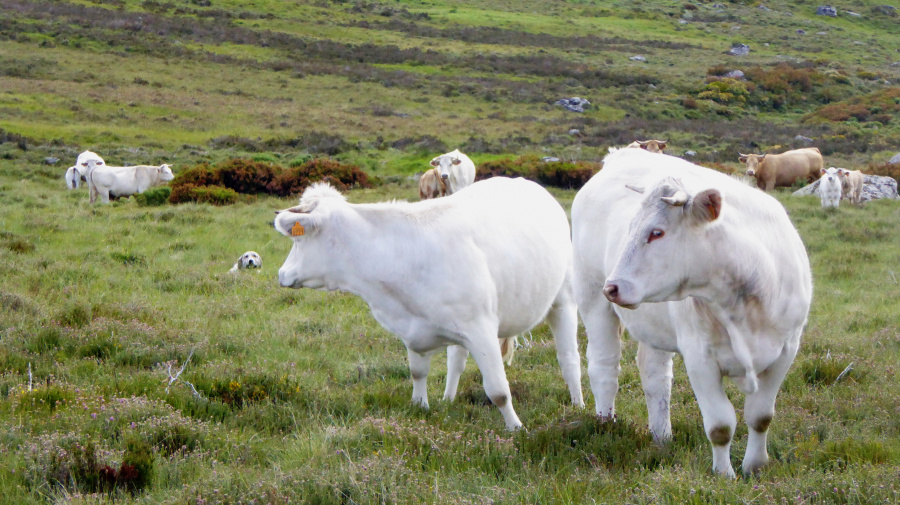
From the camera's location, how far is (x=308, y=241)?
5449 millimetres

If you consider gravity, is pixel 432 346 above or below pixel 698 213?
below

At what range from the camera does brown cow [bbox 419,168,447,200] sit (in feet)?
62.7

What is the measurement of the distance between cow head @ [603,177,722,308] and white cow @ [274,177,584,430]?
153cm

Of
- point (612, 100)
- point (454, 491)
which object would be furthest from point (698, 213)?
point (612, 100)

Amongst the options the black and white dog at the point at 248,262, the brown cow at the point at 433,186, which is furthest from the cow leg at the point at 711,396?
the brown cow at the point at 433,186

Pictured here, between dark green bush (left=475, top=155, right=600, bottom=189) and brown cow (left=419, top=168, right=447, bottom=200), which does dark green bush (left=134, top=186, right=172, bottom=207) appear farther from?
dark green bush (left=475, top=155, right=600, bottom=189)

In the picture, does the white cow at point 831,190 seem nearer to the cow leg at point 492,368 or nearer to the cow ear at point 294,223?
the cow leg at point 492,368

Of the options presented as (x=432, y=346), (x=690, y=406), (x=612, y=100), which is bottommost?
(x=612, y=100)

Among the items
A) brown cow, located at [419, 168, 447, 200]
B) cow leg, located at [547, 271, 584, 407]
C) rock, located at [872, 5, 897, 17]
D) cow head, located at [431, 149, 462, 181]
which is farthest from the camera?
rock, located at [872, 5, 897, 17]

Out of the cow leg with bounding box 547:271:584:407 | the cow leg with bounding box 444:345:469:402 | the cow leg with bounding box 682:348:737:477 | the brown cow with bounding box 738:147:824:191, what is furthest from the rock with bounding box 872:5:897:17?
the cow leg with bounding box 682:348:737:477

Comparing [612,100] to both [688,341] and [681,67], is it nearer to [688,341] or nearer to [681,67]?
[681,67]

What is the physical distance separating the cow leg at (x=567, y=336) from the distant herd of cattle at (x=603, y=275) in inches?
0.5

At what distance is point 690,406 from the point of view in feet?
19.1

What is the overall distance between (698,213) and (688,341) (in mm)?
756
